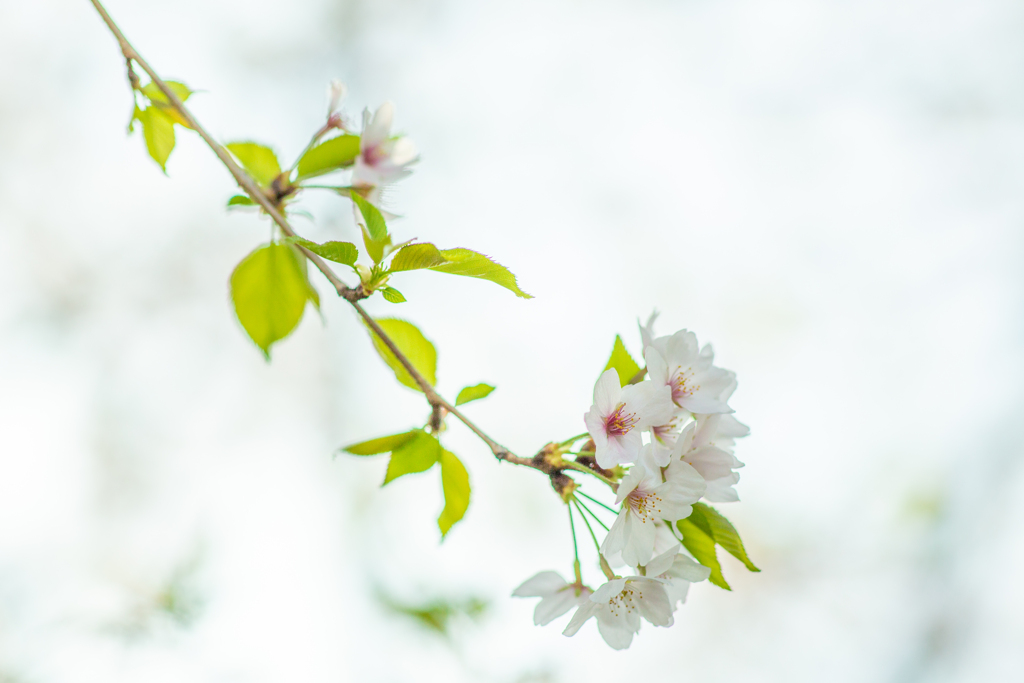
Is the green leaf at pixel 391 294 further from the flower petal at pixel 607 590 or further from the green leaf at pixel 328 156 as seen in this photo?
the flower petal at pixel 607 590

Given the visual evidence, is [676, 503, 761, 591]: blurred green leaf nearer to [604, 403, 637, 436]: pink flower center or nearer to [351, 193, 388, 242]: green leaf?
[604, 403, 637, 436]: pink flower center

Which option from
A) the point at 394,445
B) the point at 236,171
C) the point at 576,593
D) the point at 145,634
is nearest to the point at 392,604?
the point at 145,634

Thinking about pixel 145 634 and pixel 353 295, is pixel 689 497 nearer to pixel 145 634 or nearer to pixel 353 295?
pixel 353 295

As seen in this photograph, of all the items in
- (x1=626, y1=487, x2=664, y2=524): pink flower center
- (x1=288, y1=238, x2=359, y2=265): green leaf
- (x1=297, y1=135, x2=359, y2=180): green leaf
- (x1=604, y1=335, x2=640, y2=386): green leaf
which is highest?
(x1=297, y1=135, x2=359, y2=180): green leaf

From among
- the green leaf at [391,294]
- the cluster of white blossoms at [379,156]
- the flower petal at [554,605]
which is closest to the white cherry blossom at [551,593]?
the flower petal at [554,605]

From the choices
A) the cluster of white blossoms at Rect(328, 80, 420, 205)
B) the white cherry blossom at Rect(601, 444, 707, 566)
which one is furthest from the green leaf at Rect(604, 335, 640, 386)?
the cluster of white blossoms at Rect(328, 80, 420, 205)
